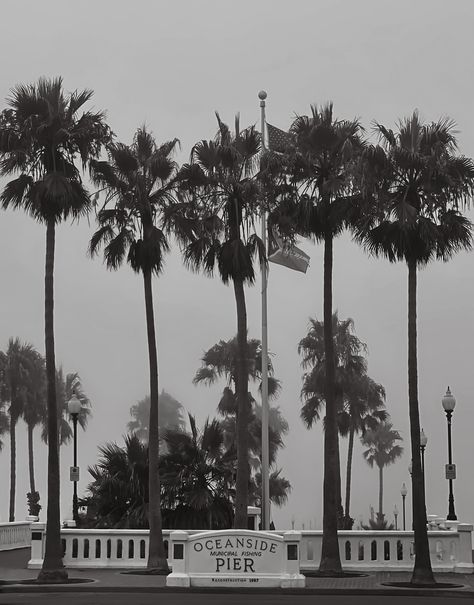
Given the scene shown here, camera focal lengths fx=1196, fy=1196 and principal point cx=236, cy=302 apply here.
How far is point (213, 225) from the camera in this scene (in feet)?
114

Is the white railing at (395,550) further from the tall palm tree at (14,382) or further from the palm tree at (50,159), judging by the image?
the tall palm tree at (14,382)

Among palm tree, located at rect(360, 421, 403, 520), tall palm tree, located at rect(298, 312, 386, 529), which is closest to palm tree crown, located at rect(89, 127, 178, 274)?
tall palm tree, located at rect(298, 312, 386, 529)

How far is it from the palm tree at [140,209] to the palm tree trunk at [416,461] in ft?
24.3

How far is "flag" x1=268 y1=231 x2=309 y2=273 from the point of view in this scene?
123ft

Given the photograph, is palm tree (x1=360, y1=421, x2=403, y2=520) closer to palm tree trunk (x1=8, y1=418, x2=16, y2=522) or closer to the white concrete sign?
palm tree trunk (x1=8, y1=418, x2=16, y2=522)

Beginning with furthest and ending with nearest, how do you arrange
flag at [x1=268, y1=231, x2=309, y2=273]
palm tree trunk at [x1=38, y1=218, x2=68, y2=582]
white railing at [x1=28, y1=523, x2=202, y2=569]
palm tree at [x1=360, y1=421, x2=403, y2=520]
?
1. palm tree at [x1=360, y1=421, x2=403, y2=520]
2. flag at [x1=268, y1=231, x2=309, y2=273]
3. white railing at [x1=28, y1=523, x2=202, y2=569]
4. palm tree trunk at [x1=38, y1=218, x2=68, y2=582]

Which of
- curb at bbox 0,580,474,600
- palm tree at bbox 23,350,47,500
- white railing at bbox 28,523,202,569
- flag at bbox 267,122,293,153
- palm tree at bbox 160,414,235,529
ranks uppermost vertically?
flag at bbox 267,122,293,153

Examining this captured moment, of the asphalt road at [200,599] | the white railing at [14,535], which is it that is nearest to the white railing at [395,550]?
the asphalt road at [200,599]

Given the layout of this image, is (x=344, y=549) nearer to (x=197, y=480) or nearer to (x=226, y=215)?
(x=197, y=480)

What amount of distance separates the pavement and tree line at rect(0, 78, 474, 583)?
42.2 inches

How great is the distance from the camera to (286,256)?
37656 millimetres

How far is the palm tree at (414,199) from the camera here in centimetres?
3024

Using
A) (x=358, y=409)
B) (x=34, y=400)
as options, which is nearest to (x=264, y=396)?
(x=358, y=409)

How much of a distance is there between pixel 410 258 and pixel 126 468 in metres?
11.1
